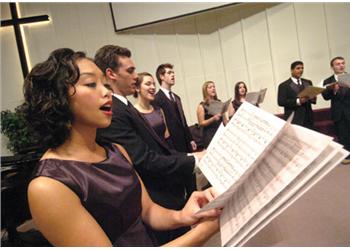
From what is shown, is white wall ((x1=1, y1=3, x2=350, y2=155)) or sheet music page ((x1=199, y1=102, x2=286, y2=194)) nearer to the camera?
sheet music page ((x1=199, y1=102, x2=286, y2=194))

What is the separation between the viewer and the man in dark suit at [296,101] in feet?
13.0

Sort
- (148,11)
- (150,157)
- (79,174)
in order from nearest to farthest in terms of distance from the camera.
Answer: (79,174), (150,157), (148,11)

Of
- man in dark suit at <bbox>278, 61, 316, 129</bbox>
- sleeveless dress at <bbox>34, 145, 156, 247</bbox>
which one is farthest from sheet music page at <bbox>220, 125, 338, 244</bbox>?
man in dark suit at <bbox>278, 61, 316, 129</bbox>

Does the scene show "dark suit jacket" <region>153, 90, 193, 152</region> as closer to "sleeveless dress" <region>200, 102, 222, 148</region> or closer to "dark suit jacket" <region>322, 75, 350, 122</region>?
"sleeveless dress" <region>200, 102, 222, 148</region>

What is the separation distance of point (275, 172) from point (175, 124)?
1999mm

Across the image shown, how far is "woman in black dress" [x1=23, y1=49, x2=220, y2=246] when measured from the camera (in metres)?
0.79

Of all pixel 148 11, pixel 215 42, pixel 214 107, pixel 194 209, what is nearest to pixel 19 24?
pixel 148 11

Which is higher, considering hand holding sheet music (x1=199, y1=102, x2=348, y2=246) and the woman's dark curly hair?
the woman's dark curly hair

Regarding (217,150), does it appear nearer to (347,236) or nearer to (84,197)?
(84,197)

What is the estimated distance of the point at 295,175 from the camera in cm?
59

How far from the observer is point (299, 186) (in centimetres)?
58

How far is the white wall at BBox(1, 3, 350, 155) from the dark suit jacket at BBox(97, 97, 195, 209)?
4.47 meters

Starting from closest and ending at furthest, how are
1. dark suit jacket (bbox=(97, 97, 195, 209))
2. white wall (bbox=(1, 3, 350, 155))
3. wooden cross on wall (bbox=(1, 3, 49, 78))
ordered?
dark suit jacket (bbox=(97, 97, 195, 209)), wooden cross on wall (bbox=(1, 3, 49, 78)), white wall (bbox=(1, 3, 350, 155))

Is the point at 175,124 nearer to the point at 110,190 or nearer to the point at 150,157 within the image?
the point at 150,157
